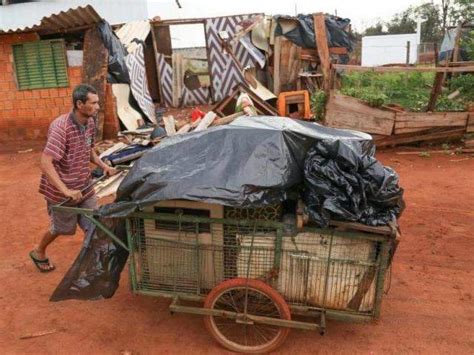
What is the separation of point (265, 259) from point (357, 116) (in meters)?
5.91

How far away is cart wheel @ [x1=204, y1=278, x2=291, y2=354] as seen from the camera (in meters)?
3.03

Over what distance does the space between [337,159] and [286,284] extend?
92cm

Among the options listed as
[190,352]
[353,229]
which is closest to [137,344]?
[190,352]

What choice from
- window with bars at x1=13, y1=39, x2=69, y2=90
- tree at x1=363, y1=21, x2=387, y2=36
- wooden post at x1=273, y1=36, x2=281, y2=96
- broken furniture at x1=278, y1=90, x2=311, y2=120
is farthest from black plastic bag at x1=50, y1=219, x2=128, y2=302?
tree at x1=363, y1=21, x2=387, y2=36

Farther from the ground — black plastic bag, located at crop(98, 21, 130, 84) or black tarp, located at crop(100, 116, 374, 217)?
black plastic bag, located at crop(98, 21, 130, 84)

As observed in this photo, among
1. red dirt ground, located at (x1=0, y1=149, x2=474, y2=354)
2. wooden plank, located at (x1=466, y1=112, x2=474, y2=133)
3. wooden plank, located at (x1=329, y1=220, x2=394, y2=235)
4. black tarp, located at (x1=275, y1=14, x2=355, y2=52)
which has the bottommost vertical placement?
red dirt ground, located at (x1=0, y1=149, x2=474, y2=354)

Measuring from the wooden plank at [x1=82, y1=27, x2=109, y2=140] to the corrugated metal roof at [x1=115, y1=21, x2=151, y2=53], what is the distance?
1.96 m

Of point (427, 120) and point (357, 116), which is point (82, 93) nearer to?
point (357, 116)

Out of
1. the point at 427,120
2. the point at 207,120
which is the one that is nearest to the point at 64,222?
the point at 207,120

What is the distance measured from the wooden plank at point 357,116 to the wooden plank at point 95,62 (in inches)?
188

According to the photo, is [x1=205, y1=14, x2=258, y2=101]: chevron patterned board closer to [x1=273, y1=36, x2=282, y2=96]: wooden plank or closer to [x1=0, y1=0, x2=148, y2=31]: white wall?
[x1=273, y1=36, x2=282, y2=96]: wooden plank

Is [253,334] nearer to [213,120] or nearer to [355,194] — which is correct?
[355,194]

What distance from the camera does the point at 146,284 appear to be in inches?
131

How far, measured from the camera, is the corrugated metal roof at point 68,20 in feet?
26.8
